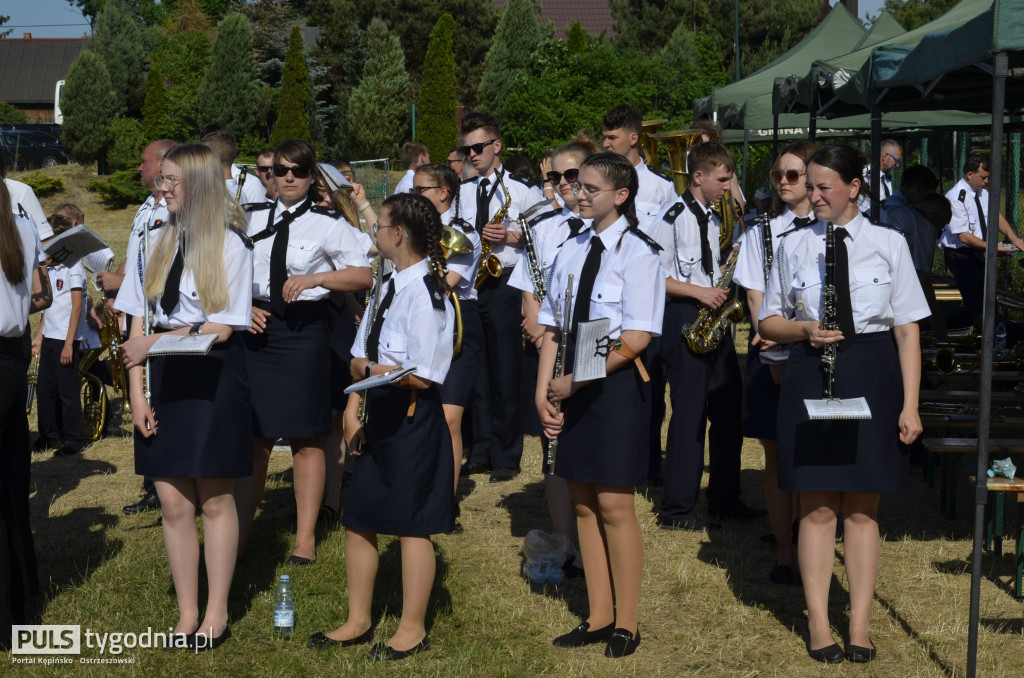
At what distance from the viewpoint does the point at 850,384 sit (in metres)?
4.54

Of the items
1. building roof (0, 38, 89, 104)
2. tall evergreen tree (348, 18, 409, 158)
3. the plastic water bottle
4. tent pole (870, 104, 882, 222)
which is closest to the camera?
the plastic water bottle

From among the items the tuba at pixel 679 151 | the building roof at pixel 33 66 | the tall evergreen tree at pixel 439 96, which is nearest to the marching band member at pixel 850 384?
the tuba at pixel 679 151

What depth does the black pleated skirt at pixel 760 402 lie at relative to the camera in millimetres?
5762

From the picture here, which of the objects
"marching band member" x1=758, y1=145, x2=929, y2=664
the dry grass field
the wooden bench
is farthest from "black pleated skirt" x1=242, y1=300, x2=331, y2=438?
the wooden bench

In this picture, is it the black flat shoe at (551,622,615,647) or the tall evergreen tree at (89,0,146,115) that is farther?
the tall evergreen tree at (89,0,146,115)

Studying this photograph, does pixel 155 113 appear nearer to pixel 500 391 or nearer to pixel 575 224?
pixel 500 391

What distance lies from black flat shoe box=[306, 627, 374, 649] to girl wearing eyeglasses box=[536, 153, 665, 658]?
3.44 ft

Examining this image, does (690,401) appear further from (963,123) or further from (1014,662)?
(963,123)

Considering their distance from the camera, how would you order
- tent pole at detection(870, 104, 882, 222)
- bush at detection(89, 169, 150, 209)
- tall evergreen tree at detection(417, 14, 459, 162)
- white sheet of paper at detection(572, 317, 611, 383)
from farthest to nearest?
tall evergreen tree at detection(417, 14, 459, 162)
bush at detection(89, 169, 150, 209)
tent pole at detection(870, 104, 882, 222)
white sheet of paper at detection(572, 317, 611, 383)

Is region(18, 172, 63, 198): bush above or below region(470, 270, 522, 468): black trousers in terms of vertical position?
above

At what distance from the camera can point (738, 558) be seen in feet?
20.2

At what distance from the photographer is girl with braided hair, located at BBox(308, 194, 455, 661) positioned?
15.0 feet

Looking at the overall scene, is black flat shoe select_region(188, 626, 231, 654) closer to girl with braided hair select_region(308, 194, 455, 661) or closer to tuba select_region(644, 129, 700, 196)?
girl with braided hair select_region(308, 194, 455, 661)

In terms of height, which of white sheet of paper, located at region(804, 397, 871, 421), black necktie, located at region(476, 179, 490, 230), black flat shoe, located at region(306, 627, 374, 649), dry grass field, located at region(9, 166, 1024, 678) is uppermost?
black necktie, located at region(476, 179, 490, 230)
